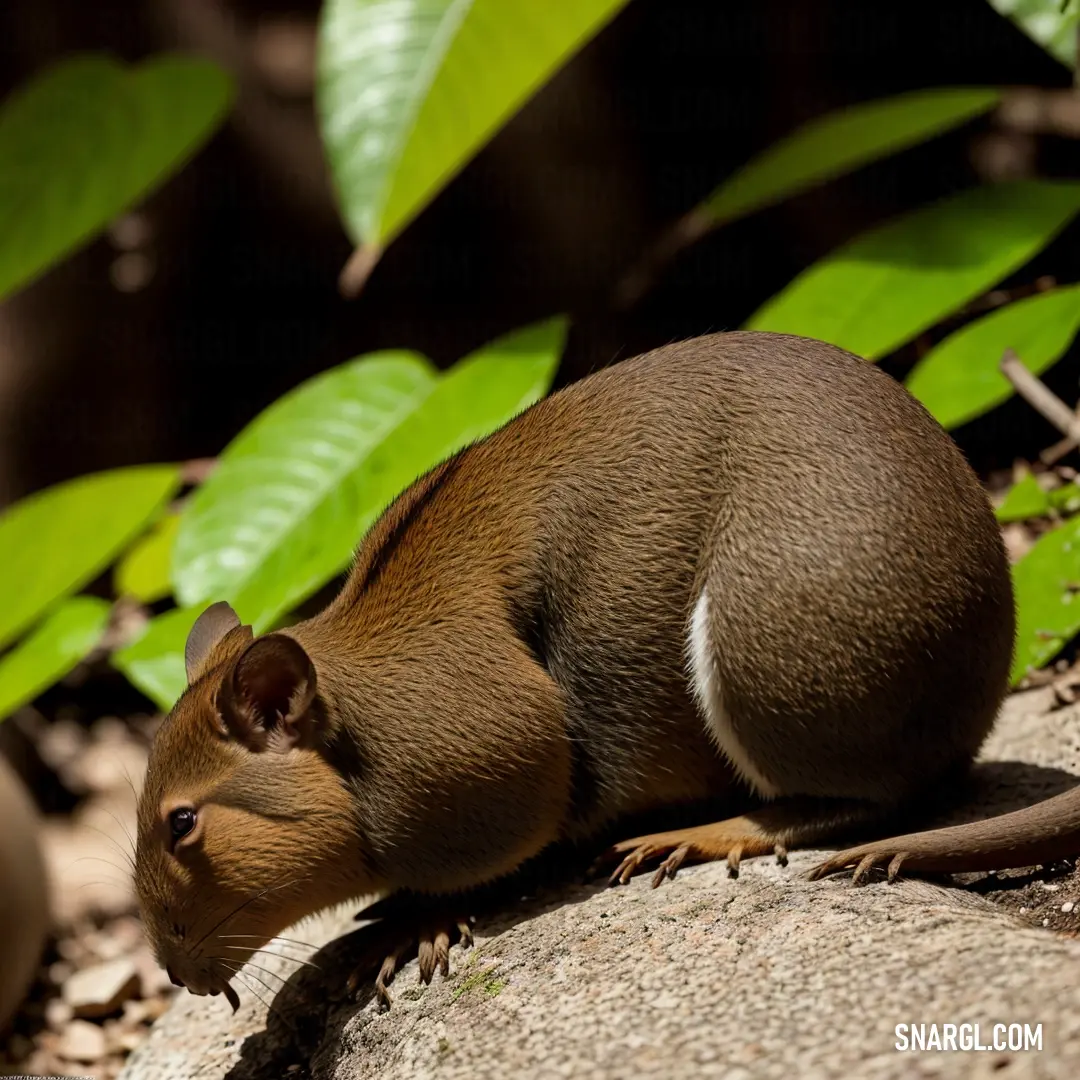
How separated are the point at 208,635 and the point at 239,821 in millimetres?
533

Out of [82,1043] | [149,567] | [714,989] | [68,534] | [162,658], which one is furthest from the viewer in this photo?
[149,567]

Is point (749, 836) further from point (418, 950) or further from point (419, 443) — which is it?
point (419, 443)

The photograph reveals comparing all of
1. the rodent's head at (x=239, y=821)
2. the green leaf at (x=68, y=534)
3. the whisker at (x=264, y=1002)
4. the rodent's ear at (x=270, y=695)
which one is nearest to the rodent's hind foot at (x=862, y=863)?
the rodent's head at (x=239, y=821)

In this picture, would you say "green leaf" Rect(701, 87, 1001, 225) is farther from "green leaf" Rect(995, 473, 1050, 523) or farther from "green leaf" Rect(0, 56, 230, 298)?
"green leaf" Rect(0, 56, 230, 298)

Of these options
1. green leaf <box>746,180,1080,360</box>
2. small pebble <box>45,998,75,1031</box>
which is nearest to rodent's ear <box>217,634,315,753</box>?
green leaf <box>746,180,1080,360</box>

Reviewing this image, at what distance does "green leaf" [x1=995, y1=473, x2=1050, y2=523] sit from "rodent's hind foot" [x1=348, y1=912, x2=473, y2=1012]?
1.87 metres

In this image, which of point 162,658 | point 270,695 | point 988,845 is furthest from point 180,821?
point 988,845

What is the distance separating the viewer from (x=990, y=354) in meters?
3.75

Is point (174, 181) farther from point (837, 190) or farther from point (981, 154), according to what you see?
point (981, 154)

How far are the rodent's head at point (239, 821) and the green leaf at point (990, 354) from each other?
6.27 ft

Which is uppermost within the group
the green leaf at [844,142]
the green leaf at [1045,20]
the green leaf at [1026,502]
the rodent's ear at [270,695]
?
the green leaf at [1045,20]

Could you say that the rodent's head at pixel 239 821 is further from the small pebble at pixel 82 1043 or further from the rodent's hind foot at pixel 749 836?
the small pebble at pixel 82 1043

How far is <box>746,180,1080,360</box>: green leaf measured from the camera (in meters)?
3.84

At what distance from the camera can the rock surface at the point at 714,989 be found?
205 cm
